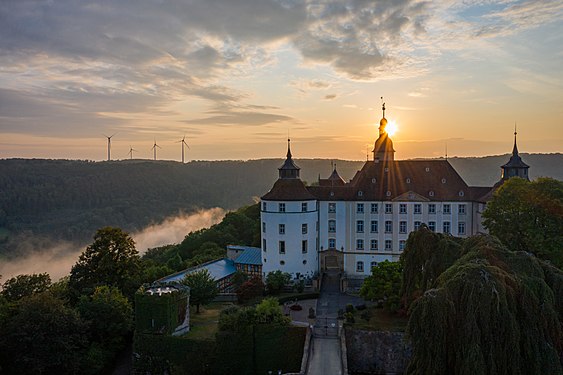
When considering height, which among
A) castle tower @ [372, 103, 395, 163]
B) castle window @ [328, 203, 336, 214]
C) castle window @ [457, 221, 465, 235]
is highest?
castle tower @ [372, 103, 395, 163]

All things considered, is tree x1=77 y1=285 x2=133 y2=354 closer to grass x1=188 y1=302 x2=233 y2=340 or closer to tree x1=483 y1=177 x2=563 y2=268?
grass x1=188 y1=302 x2=233 y2=340

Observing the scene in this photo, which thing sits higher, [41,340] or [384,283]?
[384,283]

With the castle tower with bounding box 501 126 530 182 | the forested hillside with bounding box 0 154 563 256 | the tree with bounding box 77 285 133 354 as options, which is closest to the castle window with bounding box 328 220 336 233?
the castle tower with bounding box 501 126 530 182

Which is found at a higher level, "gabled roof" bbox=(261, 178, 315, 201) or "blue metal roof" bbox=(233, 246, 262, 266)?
"gabled roof" bbox=(261, 178, 315, 201)

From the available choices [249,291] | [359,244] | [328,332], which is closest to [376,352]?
[328,332]

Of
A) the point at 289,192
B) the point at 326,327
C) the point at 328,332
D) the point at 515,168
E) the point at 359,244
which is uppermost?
the point at 515,168

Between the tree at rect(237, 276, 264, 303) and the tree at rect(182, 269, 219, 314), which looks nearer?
the tree at rect(182, 269, 219, 314)

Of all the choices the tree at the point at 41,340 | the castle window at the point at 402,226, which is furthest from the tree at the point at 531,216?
the tree at the point at 41,340

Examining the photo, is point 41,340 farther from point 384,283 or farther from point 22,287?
point 384,283
